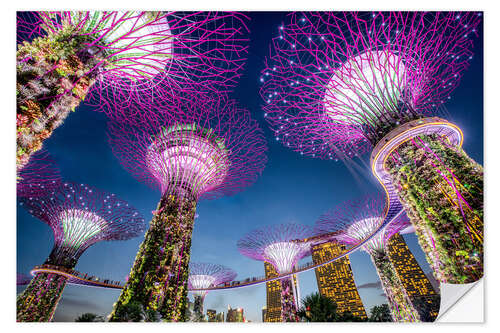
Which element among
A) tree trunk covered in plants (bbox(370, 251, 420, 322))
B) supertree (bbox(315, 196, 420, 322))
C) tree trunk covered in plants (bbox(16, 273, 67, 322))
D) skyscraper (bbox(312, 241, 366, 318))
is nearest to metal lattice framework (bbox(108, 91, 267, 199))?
tree trunk covered in plants (bbox(16, 273, 67, 322))

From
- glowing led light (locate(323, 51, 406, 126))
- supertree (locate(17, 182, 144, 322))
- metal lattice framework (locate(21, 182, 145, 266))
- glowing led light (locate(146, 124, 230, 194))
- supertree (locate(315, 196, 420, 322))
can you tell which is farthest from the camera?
supertree (locate(315, 196, 420, 322))

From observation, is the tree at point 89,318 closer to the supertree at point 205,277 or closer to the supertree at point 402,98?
the supertree at point 402,98

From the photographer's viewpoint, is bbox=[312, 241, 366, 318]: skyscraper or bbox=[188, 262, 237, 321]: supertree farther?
bbox=[312, 241, 366, 318]: skyscraper

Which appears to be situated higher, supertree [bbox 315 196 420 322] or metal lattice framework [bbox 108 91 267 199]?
metal lattice framework [bbox 108 91 267 199]

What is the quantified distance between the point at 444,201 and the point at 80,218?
19.6m

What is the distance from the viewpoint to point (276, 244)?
19125 millimetres

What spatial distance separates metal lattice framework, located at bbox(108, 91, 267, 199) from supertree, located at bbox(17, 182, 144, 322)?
6.95 metres

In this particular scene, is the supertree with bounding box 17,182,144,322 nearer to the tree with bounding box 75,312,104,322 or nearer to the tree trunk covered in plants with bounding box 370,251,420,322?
the tree with bounding box 75,312,104,322

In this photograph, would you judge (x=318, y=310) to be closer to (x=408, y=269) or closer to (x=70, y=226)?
(x=70, y=226)

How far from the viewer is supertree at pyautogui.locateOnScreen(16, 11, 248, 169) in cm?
357

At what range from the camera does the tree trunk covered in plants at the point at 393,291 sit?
1307 centimetres

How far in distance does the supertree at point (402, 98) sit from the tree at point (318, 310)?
13.9ft

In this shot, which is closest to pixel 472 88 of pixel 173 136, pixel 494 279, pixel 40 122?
pixel 494 279

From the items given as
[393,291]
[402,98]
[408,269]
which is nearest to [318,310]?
[402,98]
